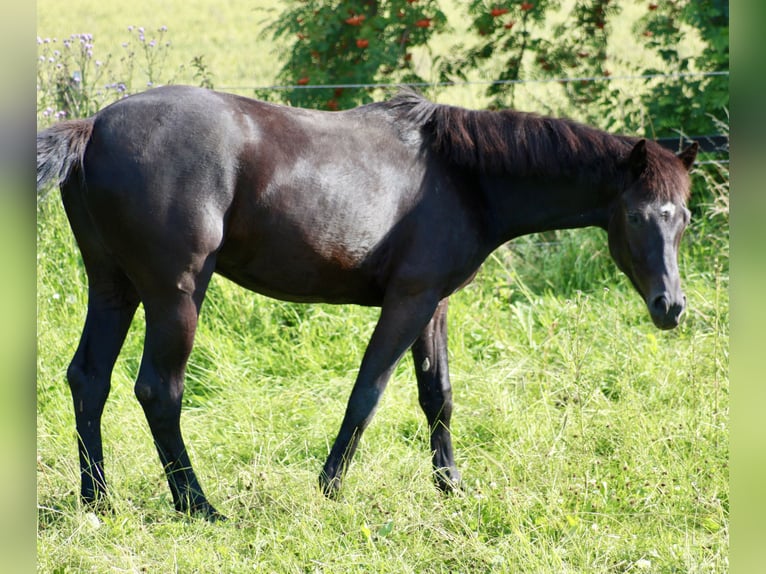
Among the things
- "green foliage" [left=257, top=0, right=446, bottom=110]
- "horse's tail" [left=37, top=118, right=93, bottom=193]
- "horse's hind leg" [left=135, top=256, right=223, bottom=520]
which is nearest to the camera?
"horse's tail" [left=37, top=118, right=93, bottom=193]

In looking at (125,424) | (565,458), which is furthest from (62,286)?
(565,458)

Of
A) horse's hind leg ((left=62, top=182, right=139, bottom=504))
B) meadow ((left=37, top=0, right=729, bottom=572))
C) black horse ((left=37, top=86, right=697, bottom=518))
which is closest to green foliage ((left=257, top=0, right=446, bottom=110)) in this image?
meadow ((left=37, top=0, right=729, bottom=572))

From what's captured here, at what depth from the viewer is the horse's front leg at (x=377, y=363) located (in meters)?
3.67

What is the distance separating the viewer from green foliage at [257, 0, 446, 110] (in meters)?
7.21

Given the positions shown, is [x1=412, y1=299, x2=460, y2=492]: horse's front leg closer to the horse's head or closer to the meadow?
the meadow

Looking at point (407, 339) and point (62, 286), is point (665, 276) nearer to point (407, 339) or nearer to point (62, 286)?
point (407, 339)

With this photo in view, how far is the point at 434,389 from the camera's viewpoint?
4.11 m

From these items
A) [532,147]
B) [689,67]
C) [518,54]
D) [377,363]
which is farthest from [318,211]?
[689,67]

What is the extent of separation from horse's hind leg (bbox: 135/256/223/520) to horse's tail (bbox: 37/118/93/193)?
57cm

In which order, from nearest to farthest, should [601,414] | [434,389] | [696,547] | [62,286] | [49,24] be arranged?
[696,547], [434,389], [601,414], [62,286], [49,24]

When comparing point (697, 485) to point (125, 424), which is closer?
point (697, 485)

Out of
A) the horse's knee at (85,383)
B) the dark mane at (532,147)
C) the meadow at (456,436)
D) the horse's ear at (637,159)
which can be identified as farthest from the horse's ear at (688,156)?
the horse's knee at (85,383)

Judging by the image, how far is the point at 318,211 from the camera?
3580 millimetres
